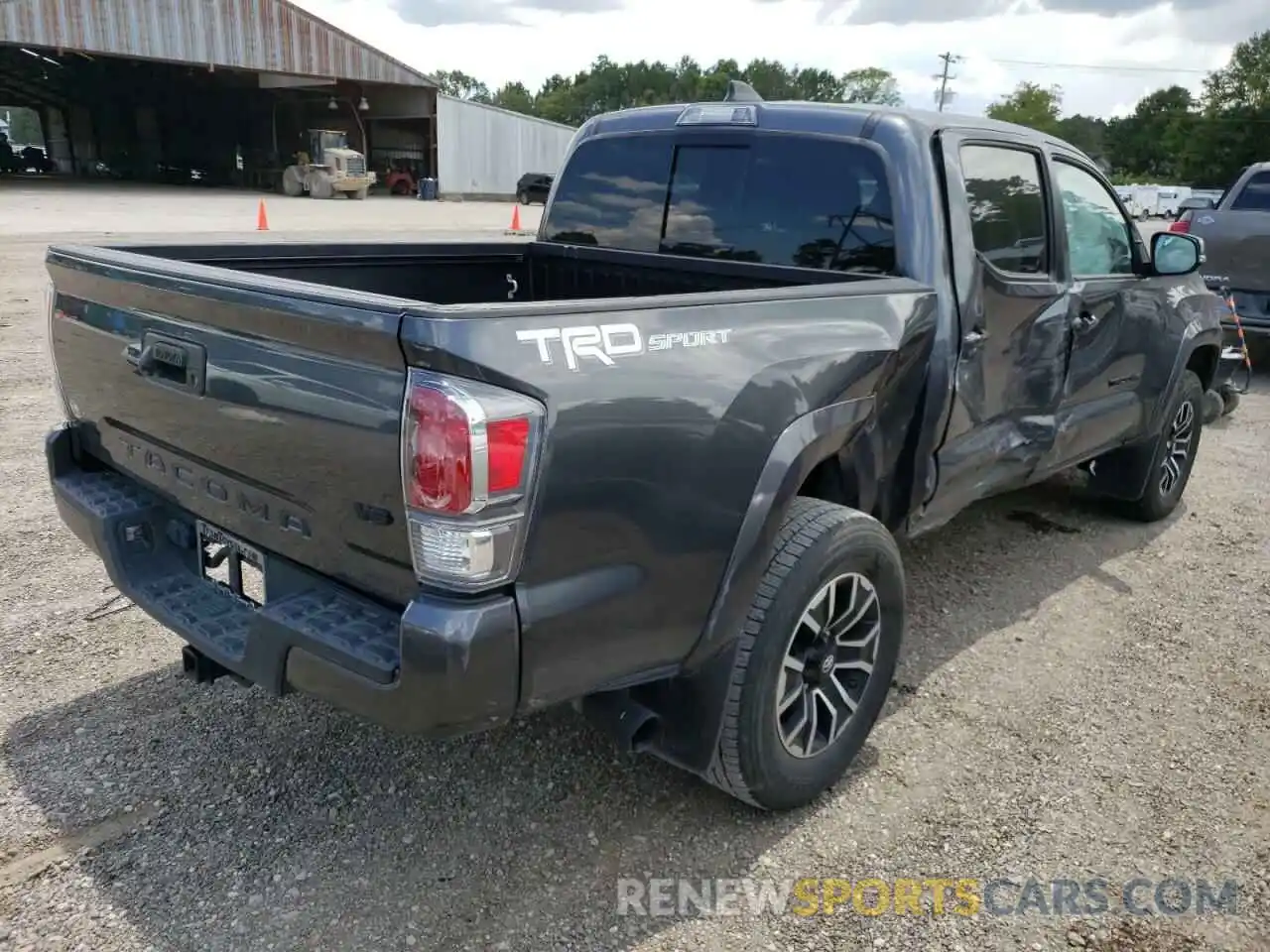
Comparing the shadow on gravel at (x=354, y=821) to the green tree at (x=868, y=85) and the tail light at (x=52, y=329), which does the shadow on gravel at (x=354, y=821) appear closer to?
the tail light at (x=52, y=329)

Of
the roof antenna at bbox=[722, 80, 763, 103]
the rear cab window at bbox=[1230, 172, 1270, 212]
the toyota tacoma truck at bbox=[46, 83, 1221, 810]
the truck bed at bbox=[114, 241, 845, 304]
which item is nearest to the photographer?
the toyota tacoma truck at bbox=[46, 83, 1221, 810]

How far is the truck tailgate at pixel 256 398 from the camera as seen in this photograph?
2.12m

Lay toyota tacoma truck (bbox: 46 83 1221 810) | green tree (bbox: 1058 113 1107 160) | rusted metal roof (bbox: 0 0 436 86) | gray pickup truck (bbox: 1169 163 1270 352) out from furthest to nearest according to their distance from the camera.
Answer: green tree (bbox: 1058 113 1107 160) < rusted metal roof (bbox: 0 0 436 86) < gray pickup truck (bbox: 1169 163 1270 352) < toyota tacoma truck (bbox: 46 83 1221 810)

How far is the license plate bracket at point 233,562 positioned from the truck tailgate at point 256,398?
0.12 ft

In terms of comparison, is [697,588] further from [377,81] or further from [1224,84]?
[1224,84]

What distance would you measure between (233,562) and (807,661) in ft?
5.34

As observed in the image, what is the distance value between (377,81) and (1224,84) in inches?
2442

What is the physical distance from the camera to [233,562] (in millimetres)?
2732

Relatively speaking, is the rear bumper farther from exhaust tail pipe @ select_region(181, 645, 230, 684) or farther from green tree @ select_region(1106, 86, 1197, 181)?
green tree @ select_region(1106, 86, 1197, 181)

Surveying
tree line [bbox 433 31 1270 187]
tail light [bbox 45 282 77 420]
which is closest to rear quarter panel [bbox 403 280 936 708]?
tail light [bbox 45 282 77 420]

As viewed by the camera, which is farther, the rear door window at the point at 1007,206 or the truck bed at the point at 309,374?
the rear door window at the point at 1007,206

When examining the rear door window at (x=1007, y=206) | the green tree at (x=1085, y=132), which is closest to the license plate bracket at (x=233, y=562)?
the rear door window at (x=1007, y=206)

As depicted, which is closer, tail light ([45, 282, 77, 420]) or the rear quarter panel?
the rear quarter panel

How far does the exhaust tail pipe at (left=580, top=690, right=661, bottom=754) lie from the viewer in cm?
258
